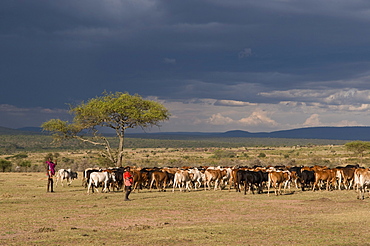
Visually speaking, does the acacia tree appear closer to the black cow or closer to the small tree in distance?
the black cow

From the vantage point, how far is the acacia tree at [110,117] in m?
47.0

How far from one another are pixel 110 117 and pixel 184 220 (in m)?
31.9

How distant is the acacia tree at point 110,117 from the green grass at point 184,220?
2158 centimetres

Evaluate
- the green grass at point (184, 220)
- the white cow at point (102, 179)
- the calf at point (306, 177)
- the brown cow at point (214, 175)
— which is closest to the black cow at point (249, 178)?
the green grass at point (184, 220)

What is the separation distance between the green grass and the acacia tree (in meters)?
21.6

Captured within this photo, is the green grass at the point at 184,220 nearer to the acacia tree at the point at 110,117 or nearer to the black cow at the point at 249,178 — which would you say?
the black cow at the point at 249,178

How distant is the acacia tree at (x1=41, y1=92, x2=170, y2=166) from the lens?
4697 centimetres

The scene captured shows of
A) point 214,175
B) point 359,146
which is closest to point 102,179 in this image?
point 214,175

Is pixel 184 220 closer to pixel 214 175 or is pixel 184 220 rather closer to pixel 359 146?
pixel 214 175

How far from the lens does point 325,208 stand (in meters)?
20.4

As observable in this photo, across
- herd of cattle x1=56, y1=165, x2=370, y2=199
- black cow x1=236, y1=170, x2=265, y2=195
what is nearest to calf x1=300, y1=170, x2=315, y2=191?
herd of cattle x1=56, y1=165, x2=370, y2=199

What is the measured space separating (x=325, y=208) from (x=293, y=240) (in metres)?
7.99

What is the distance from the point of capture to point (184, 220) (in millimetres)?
16984

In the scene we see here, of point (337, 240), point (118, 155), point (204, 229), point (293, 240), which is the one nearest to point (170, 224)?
point (204, 229)
